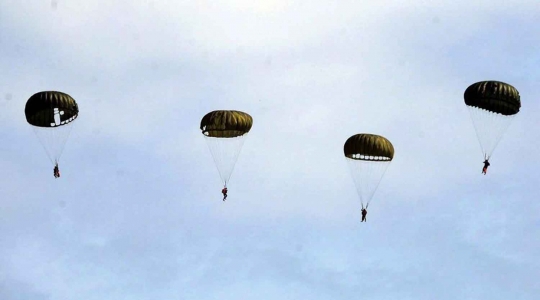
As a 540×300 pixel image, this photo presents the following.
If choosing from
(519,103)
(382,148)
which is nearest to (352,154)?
(382,148)

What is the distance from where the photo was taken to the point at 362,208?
610 feet

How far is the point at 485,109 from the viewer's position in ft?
608

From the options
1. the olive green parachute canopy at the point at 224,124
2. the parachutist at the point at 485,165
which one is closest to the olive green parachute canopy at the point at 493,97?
the parachutist at the point at 485,165

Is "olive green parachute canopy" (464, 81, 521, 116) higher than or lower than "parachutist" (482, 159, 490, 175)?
higher

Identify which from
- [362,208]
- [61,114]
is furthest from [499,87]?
[61,114]

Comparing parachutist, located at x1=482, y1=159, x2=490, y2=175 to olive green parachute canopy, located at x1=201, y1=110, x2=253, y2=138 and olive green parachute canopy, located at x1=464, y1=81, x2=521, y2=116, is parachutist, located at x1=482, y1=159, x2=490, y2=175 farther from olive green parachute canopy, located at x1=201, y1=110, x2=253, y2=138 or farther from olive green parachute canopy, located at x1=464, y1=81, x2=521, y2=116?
olive green parachute canopy, located at x1=201, y1=110, x2=253, y2=138

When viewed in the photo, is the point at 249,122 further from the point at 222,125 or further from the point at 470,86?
the point at 470,86

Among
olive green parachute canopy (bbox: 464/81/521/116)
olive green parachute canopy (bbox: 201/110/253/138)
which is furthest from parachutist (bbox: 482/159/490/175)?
olive green parachute canopy (bbox: 201/110/253/138)

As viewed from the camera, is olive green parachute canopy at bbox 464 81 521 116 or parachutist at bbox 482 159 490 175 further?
parachutist at bbox 482 159 490 175

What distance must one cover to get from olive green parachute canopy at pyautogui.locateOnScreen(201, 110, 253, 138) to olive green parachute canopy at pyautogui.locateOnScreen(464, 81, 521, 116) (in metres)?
18.1

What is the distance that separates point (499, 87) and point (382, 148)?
10.5 m

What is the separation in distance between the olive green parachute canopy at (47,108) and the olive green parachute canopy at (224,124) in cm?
1072

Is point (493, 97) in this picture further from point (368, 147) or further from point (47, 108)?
point (47, 108)

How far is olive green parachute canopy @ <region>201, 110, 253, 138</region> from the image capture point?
185m
